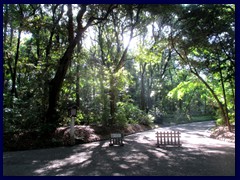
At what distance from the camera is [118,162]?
25.3 ft

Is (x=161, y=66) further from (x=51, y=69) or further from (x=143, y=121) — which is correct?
(x=51, y=69)

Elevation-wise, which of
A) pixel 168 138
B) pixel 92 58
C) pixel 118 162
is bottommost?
pixel 118 162

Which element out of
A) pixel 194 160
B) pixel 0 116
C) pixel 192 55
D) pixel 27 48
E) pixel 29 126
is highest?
pixel 27 48

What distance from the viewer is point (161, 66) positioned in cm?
3253

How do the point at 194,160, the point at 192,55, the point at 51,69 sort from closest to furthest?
Answer: the point at 194,160 → the point at 51,69 → the point at 192,55

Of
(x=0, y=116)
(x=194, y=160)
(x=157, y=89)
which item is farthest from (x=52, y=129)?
(x=157, y=89)

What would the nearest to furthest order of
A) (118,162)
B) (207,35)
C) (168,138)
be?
(118,162)
(168,138)
(207,35)

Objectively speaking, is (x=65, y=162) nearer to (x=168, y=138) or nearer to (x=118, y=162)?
(x=118, y=162)

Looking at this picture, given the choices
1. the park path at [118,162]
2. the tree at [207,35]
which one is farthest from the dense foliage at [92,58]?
the park path at [118,162]

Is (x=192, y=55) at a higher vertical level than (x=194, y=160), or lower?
higher

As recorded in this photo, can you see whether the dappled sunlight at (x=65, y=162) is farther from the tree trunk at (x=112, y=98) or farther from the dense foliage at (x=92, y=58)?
the tree trunk at (x=112, y=98)

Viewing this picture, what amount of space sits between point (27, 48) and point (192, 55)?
541 inches

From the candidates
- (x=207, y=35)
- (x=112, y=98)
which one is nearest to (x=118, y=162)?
(x=207, y=35)

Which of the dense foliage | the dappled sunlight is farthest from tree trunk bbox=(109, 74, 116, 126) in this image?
the dappled sunlight
